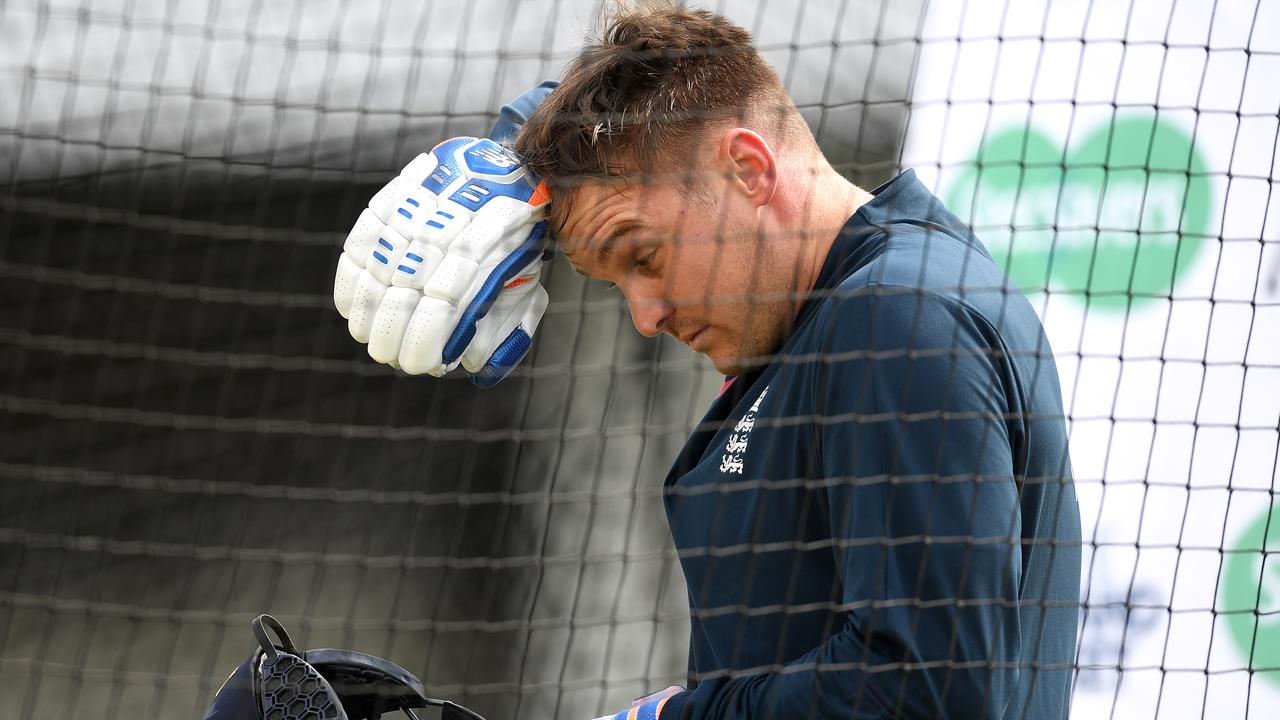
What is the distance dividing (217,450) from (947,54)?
2.45 metres

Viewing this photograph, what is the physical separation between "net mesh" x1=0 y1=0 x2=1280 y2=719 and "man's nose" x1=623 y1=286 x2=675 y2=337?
Answer: 14.1 inches

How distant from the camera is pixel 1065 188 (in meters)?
2.28

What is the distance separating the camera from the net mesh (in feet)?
7.04

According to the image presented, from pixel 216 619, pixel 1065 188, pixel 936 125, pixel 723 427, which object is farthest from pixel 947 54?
pixel 216 619

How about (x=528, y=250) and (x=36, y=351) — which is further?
(x=36, y=351)

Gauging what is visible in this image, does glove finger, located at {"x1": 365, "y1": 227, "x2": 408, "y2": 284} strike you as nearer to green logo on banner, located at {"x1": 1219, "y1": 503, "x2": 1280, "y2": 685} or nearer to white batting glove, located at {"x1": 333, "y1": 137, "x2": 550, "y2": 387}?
white batting glove, located at {"x1": 333, "y1": 137, "x2": 550, "y2": 387}

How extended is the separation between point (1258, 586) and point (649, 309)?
1.33m

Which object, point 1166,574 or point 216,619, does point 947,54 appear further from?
point 216,619

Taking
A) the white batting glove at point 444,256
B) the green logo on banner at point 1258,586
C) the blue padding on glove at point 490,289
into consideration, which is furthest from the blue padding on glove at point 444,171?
the green logo on banner at point 1258,586

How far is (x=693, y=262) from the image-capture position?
4.67 feet

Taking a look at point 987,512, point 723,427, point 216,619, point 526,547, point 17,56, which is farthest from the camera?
point 526,547

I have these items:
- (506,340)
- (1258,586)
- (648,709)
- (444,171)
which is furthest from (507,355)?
(1258,586)

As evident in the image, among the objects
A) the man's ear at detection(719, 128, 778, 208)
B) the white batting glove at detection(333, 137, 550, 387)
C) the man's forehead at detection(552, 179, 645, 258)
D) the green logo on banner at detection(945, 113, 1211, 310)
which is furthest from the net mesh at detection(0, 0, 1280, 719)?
the man's ear at detection(719, 128, 778, 208)

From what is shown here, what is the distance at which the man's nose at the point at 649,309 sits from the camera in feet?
4.82
